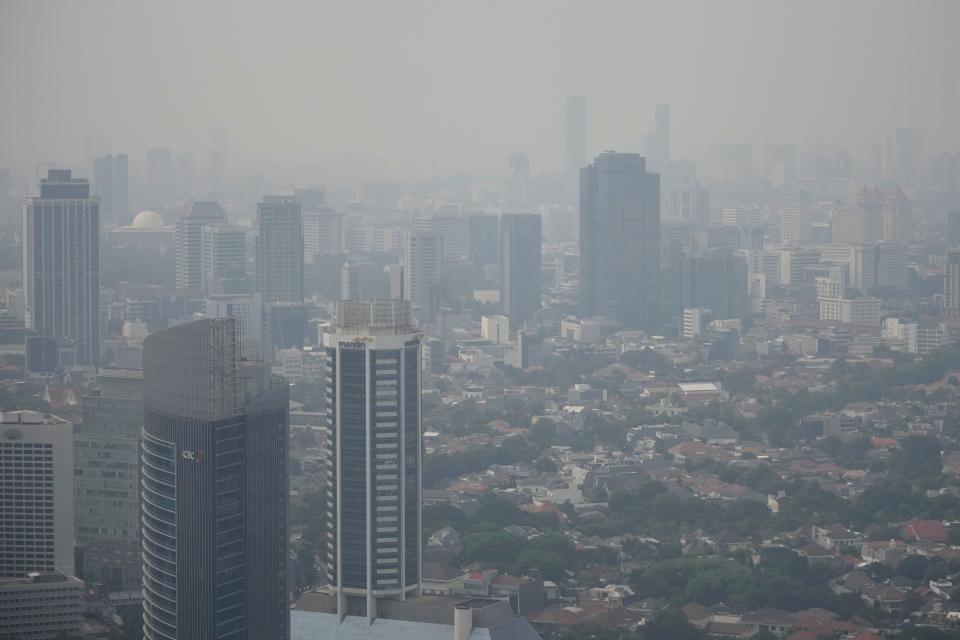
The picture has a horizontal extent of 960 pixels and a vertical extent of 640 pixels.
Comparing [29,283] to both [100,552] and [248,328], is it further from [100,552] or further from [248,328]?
[100,552]

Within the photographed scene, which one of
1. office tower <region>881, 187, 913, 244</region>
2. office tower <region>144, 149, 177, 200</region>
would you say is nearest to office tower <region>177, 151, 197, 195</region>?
office tower <region>144, 149, 177, 200</region>

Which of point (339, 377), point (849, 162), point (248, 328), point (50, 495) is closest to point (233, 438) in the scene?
point (339, 377)

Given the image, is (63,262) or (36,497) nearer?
(36,497)

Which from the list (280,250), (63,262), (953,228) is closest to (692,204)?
(953,228)

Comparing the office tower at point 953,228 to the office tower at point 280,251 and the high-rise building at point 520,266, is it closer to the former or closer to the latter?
the high-rise building at point 520,266

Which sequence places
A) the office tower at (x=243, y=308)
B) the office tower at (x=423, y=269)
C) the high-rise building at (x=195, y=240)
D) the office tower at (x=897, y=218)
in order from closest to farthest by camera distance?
the office tower at (x=243, y=308) → the office tower at (x=423, y=269) → the high-rise building at (x=195, y=240) → the office tower at (x=897, y=218)

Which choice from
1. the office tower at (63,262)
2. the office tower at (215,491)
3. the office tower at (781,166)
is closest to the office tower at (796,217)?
the office tower at (781,166)

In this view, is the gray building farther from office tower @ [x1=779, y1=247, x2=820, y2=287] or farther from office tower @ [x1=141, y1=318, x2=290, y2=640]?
office tower @ [x1=779, y1=247, x2=820, y2=287]

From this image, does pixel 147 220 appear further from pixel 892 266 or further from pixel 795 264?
pixel 892 266
